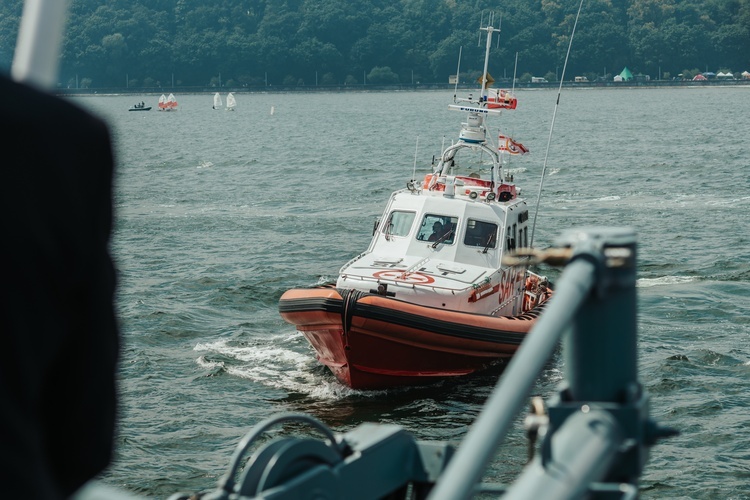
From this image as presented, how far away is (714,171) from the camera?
4447cm

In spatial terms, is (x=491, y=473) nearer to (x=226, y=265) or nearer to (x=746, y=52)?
(x=226, y=265)

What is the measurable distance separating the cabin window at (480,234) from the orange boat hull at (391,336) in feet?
3.63

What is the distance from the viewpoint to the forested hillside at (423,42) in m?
147

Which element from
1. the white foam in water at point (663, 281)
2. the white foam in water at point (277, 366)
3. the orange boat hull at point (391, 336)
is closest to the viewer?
the orange boat hull at point (391, 336)

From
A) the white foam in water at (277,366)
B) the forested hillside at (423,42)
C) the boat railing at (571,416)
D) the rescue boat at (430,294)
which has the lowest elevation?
the white foam in water at (277,366)

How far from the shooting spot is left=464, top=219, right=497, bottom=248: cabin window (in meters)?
14.7

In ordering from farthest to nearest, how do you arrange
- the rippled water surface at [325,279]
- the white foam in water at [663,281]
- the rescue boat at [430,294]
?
the white foam in water at [663,281]
the rescue boat at [430,294]
the rippled water surface at [325,279]

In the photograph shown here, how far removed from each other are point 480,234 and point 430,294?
5.28ft

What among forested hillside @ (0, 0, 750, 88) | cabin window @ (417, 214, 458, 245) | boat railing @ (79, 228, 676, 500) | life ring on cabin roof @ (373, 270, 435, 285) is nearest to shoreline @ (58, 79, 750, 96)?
forested hillside @ (0, 0, 750, 88)

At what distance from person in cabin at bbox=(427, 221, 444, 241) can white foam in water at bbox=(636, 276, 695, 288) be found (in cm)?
812

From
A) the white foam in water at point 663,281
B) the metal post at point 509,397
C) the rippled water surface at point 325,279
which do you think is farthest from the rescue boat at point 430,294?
the metal post at point 509,397

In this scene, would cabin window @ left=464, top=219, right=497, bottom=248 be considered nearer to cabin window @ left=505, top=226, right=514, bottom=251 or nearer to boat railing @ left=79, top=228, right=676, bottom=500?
cabin window @ left=505, top=226, right=514, bottom=251

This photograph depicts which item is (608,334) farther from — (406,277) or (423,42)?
(423,42)

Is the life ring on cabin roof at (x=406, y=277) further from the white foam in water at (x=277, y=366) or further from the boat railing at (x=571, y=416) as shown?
the boat railing at (x=571, y=416)
